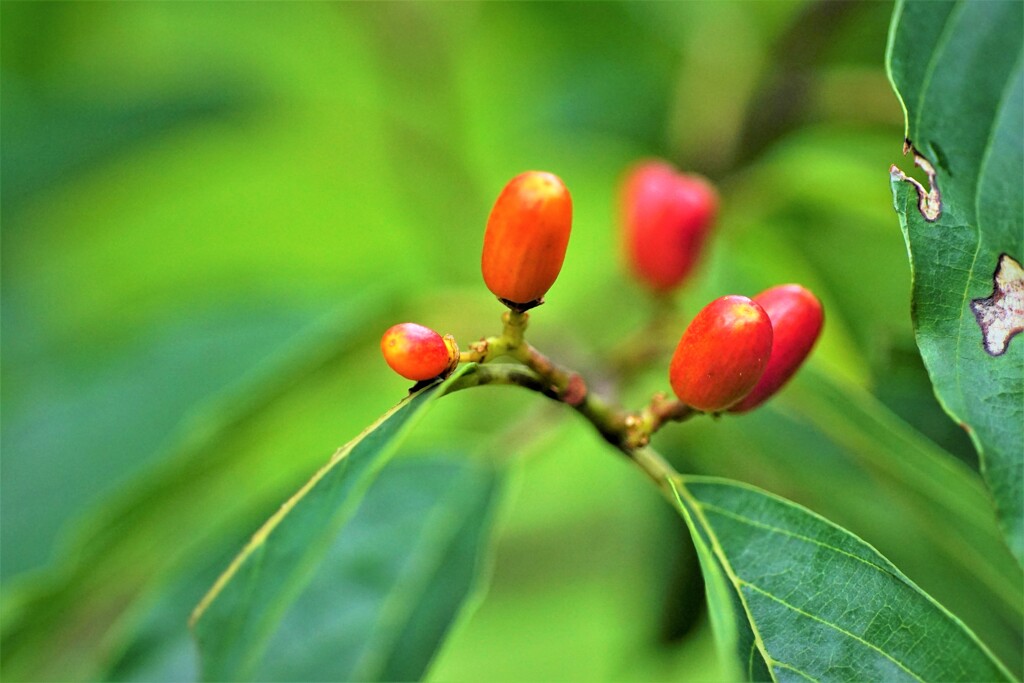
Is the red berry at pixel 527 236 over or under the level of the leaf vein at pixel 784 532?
over

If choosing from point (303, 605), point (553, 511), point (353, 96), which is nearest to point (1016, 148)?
point (303, 605)

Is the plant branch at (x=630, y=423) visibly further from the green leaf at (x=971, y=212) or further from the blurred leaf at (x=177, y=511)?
the blurred leaf at (x=177, y=511)

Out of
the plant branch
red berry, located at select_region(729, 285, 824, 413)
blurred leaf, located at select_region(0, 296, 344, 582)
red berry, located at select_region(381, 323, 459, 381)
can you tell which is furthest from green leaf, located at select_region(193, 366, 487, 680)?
blurred leaf, located at select_region(0, 296, 344, 582)

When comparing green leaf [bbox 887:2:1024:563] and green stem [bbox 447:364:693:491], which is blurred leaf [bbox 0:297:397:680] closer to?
green stem [bbox 447:364:693:491]

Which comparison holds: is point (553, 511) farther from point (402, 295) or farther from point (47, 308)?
point (47, 308)

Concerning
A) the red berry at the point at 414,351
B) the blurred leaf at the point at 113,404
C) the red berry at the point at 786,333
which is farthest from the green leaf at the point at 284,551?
the blurred leaf at the point at 113,404

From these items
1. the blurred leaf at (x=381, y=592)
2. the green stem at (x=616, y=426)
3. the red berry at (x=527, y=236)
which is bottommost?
the blurred leaf at (x=381, y=592)
